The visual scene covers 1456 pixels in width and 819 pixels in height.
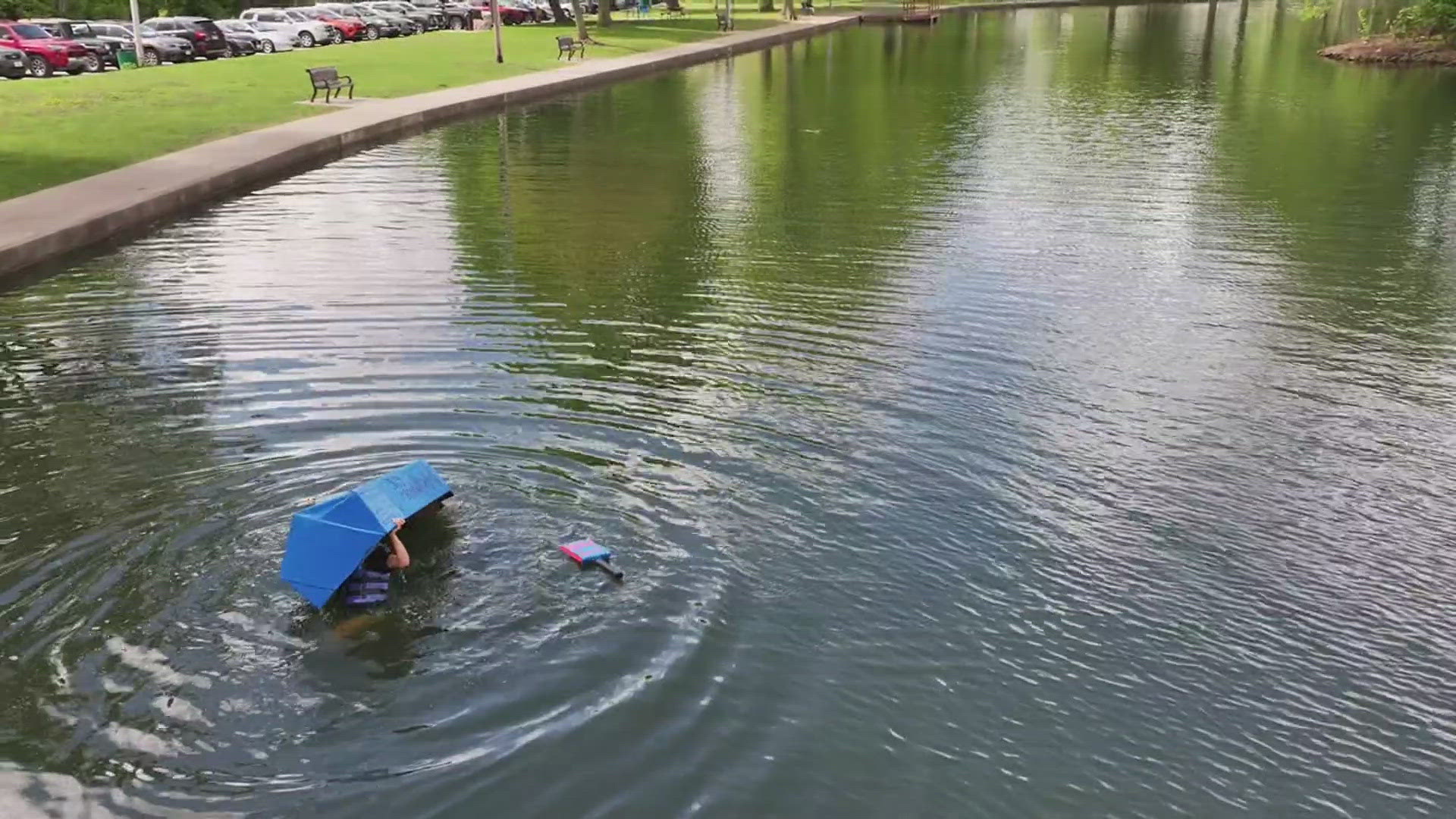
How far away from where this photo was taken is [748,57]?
1777 inches

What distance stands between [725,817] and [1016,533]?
3.04 m

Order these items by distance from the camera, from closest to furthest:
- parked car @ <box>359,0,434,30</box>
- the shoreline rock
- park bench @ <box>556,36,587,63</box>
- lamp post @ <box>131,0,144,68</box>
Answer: lamp post @ <box>131,0,144,68</box>, park bench @ <box>556,36,587,63</box>, the shoreline rock, parked car @ <box>359,0,434,30</box>

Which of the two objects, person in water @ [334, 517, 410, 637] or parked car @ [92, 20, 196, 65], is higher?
→ parked car @ [92, 20, 196, 65]

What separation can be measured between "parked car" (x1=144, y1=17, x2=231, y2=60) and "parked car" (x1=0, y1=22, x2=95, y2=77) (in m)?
5.39

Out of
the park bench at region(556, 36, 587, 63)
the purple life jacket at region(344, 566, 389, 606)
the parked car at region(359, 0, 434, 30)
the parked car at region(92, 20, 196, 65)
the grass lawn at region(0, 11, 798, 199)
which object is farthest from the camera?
the parked car at region(359, 0, 434, 30)

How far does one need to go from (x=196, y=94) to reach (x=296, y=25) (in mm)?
23950

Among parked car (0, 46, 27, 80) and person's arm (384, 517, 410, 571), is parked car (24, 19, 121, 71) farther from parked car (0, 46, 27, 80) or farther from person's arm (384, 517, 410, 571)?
A: person's arm (384, 517, 410, 571)

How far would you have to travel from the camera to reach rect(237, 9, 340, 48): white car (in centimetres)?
4856

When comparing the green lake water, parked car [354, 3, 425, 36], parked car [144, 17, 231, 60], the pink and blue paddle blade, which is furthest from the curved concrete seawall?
parked car [354, 3, 425, 36]

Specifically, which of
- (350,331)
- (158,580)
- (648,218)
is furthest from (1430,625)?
(648,218)

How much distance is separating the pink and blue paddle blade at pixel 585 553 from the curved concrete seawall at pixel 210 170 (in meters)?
9.42

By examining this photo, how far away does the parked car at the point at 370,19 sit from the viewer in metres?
53.8

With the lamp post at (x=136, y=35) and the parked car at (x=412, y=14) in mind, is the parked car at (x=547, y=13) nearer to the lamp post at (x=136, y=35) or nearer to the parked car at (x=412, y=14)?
the parked car at (x=412, y=14)

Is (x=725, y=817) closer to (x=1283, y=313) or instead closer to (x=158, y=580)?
(x=158, y=580)
